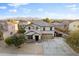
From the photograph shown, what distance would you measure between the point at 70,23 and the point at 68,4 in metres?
0.18

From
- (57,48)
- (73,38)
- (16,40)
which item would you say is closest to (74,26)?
(73,38)

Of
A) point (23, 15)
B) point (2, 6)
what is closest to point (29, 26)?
point (23, 15)

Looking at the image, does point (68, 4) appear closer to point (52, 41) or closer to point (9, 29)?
point (52, 41)

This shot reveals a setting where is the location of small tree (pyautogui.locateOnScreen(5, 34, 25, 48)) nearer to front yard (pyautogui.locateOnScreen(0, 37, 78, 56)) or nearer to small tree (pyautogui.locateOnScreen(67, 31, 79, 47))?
front yard (pyautogui.locateOnScreen(0, 37, 78, 56))

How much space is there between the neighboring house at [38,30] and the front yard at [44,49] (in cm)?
6

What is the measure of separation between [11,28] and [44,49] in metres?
0.38

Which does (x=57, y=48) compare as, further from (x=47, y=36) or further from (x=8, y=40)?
(x=8, y=40)

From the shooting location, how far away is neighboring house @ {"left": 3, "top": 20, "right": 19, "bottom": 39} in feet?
9.68

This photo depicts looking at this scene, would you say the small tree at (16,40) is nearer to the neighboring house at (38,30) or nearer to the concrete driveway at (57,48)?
the neighboring house at (38,30)

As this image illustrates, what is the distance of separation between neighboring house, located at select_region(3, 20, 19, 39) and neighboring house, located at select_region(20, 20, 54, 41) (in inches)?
2.4

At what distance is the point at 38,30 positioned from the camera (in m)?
2.98

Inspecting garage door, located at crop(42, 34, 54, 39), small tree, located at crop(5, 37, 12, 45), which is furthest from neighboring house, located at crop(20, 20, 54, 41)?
small tree, located at crop(5, 37, 12, 45)

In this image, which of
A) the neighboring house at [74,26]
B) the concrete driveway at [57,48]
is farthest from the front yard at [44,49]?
the neighboring house at [74,26]

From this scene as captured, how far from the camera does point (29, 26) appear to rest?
9.70ft
